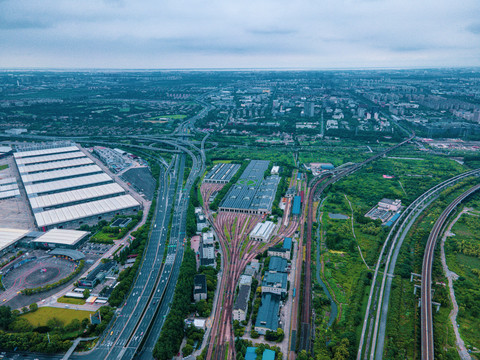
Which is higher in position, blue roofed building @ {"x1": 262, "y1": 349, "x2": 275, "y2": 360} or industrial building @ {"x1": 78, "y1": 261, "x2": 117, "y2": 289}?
industrial building @ {"x1": 78, "y1": 261, "x2": 117, "y2": 289}

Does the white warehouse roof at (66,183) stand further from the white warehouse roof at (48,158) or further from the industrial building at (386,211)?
the industrial building at (386,211)

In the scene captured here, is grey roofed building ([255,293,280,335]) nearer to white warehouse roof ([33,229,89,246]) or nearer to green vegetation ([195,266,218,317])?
green vegetation ([195,266,218,317])

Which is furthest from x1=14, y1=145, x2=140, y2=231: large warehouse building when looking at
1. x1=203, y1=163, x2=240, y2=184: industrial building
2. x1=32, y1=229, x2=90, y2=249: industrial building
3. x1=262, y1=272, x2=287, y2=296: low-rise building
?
x1=262, y1=272, x2=287, y2=296: low-rise building

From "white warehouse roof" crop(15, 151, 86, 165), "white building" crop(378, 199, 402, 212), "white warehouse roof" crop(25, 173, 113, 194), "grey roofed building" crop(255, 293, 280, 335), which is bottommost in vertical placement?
"grey roofed building" crop(255, 293, 280, 335)

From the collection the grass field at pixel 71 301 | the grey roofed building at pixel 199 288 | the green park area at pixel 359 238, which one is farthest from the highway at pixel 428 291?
the grass field at pixel 71 301

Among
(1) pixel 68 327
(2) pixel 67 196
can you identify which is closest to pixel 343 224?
(1) pixel 68 327

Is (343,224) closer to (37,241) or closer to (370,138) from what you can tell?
(37,241)
